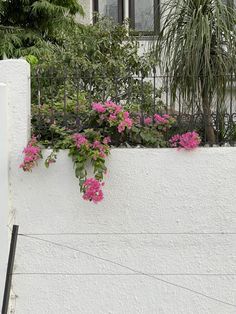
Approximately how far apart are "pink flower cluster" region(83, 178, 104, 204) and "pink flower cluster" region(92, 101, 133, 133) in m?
0.44

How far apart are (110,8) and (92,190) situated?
615 centimetres

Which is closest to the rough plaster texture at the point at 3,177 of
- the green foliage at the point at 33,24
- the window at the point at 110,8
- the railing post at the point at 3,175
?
the railing post at the point at 3,175

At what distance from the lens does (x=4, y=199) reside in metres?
3.76

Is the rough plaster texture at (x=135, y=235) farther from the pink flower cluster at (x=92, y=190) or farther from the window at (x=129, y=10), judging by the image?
the window at (x=129, y=10)

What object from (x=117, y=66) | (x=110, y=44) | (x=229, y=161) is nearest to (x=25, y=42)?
(x=110, y=44)

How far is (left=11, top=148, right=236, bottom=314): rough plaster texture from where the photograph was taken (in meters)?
3.81

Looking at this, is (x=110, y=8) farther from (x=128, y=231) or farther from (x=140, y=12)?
(x=128, y=231)

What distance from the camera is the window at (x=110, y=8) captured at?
8.93 metres

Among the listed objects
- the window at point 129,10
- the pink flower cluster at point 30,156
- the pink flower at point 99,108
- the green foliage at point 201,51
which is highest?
the window at point 129,10

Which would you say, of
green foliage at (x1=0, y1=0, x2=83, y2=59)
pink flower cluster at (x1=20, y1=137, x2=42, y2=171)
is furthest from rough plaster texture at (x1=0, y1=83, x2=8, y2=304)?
green foliage at (x1=0, y1=0, x2=83, y2=59)

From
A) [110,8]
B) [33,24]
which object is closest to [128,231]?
[33,24]

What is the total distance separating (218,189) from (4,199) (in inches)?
→ 63.9

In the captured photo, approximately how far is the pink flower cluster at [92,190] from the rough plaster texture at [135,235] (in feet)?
0.54

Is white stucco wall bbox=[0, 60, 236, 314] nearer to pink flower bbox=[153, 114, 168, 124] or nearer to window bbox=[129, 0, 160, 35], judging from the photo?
pink flower bbox=[153, 114, 168, 124]
